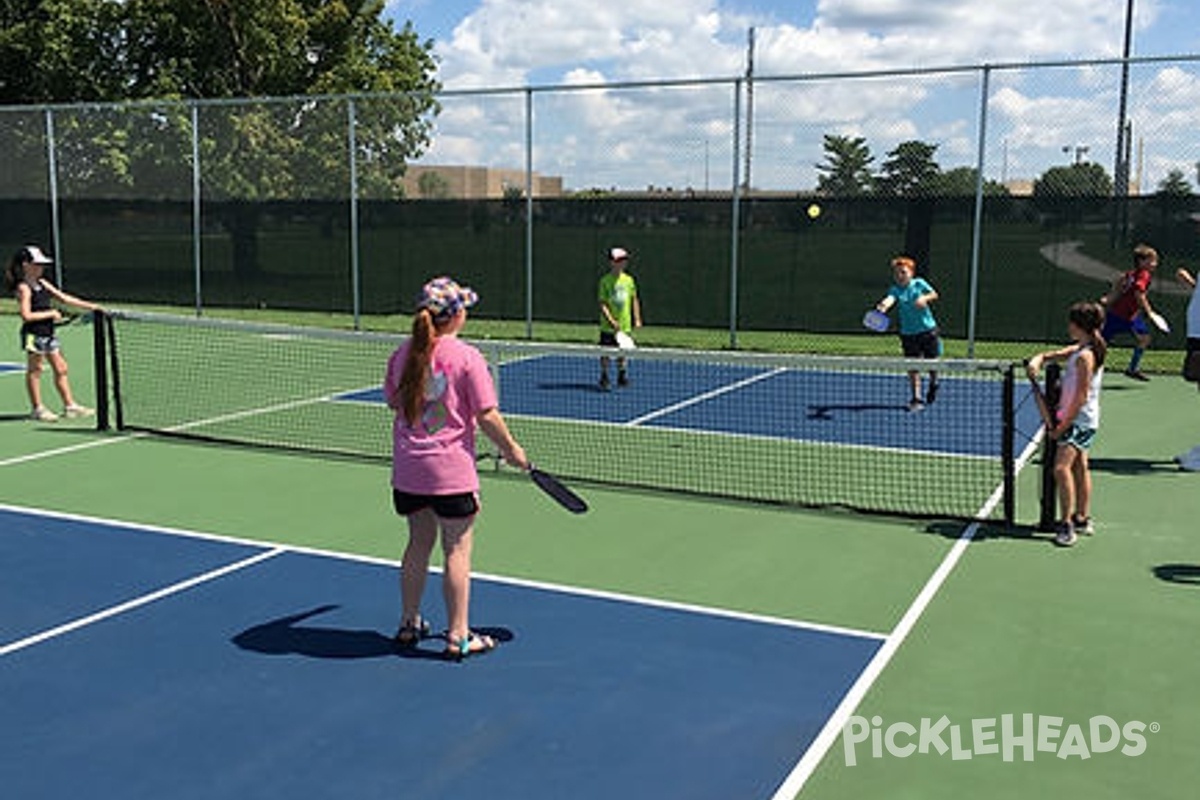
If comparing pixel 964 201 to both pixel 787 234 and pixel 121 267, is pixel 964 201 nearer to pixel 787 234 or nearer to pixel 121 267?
pixel 787 234

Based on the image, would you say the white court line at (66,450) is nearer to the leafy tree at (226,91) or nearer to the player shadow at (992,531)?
the player shadow at (992,531)

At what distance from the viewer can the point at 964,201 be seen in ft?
58.5

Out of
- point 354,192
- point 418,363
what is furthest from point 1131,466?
point 354,192

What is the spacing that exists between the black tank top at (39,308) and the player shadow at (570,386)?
567cm

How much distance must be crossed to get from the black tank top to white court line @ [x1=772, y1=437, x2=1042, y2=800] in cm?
916

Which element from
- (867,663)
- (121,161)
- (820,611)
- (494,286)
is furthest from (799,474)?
(121,161)

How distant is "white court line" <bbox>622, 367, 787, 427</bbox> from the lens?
42.7 ft

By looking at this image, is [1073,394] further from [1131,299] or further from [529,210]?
[529,210]

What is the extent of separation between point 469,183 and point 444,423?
1654 centimetres

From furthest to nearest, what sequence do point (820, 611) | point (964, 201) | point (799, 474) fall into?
point (964, 201)
point (799, 474)
point (820, 611)

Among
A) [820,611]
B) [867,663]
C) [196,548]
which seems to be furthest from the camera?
[196,548]

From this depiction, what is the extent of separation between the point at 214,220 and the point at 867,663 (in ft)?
65.8

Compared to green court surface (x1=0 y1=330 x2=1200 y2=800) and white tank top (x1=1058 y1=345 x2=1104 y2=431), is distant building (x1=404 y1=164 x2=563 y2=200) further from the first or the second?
white tank top (x1=1058 y1=345 x2=1104 y2=431)

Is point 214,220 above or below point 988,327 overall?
above
